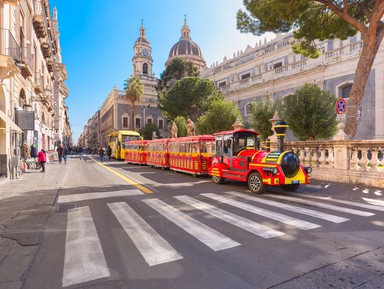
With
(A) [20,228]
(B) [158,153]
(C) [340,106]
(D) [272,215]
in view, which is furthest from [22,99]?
(C) [340,106]

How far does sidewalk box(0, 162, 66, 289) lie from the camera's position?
134 inches

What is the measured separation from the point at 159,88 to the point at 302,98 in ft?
150

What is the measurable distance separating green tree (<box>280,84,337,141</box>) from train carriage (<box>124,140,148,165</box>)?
13.2 metres

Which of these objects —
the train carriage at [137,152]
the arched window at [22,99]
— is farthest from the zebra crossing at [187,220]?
the train carriage at [137,152]

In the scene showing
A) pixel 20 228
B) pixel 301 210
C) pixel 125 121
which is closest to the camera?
pixel 20 228

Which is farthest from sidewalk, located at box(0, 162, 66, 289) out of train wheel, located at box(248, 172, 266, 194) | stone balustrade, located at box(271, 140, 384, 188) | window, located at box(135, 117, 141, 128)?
window, located at box(135, 117, 141, 128)

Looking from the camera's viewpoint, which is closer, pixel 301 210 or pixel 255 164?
pixel 301 210

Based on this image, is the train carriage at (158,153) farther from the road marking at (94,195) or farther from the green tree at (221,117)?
the road marking at (94,195)

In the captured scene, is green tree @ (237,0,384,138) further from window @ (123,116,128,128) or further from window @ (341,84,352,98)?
window @ (123,116,128,128)

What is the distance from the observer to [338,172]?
11273 mm

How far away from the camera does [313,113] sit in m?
16.5

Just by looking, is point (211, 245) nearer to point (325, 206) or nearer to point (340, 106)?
point (325, 206)

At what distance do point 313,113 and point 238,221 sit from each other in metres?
13.6

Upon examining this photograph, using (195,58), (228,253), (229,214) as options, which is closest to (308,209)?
(229,214)
